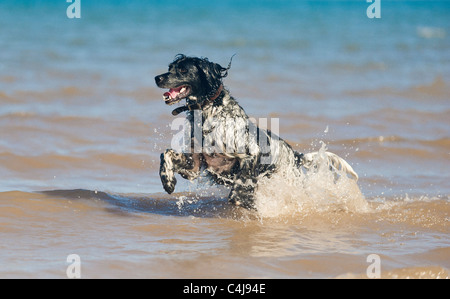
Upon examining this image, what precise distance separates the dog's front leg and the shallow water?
11.0 inches

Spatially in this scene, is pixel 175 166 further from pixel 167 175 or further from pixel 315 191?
pixel 315 191

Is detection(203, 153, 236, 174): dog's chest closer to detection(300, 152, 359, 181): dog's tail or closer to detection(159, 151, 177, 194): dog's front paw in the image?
detection(159, 151, 177, 194): dog's front paw

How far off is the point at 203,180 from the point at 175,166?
35cm

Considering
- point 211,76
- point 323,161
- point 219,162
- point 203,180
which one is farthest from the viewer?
point 323,161

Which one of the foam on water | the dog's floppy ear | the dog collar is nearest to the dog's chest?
the foam on water

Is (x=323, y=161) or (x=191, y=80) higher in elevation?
(x=191, y=80)

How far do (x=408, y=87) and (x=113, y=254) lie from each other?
10.2 m

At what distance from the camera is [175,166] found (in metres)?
6.14

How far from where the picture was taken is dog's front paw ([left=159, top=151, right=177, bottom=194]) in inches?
233

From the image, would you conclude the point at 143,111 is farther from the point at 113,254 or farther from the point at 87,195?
the point at 113,254

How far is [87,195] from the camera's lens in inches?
261

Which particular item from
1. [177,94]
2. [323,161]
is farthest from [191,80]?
[323,161]
